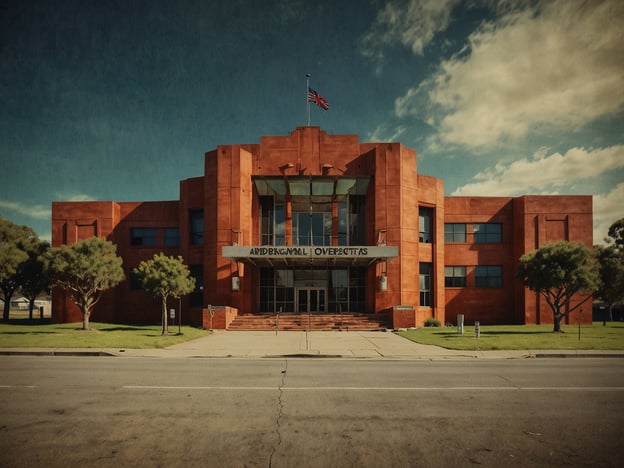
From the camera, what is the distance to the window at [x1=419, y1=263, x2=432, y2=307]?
3522cm

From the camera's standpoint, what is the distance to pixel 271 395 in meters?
9.31

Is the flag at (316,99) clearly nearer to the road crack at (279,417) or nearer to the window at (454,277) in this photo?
the window at (454,277)

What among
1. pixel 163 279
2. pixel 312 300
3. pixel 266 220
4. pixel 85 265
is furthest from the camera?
pixel 266 220

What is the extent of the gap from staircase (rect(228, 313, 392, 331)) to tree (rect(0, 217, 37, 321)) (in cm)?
1984

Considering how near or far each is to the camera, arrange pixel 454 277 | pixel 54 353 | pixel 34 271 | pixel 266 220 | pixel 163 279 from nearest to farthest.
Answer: pixel 54 353
pixel 163 279
pixel 266 220
pixel 454 277
pixel 34 271

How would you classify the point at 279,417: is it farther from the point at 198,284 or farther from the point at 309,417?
the point at 198,284

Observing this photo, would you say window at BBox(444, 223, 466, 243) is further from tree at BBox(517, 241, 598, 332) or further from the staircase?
tree at BBox(517, 241, 598, 332)

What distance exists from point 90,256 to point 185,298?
10646 millimetres

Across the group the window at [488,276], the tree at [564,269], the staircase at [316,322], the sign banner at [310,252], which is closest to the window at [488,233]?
the window at [488,276]

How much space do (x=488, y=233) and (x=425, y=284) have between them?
8285mm

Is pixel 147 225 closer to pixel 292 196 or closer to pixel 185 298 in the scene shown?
pixel 185 298

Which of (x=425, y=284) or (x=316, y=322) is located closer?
(x=316, y=322)

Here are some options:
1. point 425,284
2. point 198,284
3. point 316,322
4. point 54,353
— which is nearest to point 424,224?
point 425,284

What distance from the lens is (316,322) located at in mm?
29812
